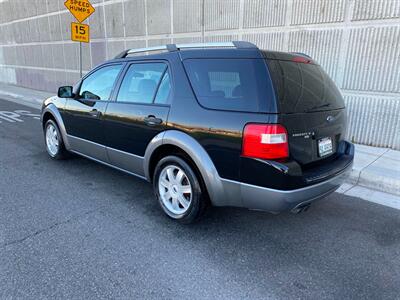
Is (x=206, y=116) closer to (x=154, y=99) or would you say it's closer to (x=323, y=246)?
(x=154, y=99)

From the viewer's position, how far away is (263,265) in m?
2.53

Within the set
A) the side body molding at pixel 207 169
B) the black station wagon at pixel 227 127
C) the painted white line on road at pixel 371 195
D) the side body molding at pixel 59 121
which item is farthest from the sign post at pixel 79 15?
the painted white line on road at pixel 371 195

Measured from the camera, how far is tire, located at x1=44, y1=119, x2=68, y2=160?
16.3 feet

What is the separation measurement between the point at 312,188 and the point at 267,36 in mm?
5085

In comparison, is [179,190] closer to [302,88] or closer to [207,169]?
[207,169]

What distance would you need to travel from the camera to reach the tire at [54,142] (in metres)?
4.96

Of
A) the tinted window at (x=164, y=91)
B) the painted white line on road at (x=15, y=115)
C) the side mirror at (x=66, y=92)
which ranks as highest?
the tinted window at (x=164, y=91)

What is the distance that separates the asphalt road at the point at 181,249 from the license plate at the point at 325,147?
33.1 inches

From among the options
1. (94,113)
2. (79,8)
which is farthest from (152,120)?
(79,8)

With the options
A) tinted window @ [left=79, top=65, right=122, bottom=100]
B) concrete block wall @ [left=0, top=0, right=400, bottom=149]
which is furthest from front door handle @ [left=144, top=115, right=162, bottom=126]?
concrete block wall @ [left=0, top=0, right=400, bottom=149]

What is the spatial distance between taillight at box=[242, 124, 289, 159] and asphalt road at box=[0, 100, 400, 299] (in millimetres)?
942

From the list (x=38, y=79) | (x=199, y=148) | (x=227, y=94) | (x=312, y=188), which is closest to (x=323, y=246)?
(x=312, y=188)

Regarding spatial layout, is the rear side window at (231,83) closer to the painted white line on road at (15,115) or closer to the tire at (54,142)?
the tire at (54,142)

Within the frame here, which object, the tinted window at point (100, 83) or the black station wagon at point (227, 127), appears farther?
the tinted window at point (100, 83)
